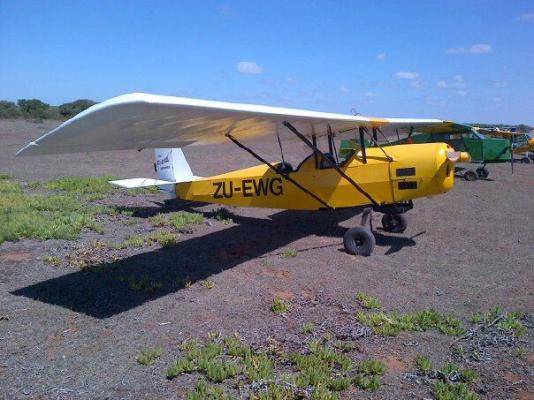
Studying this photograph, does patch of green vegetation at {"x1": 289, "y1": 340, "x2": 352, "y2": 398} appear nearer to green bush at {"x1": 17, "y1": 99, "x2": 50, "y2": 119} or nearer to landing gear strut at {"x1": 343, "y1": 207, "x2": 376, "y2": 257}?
landing gear strut at {"x1": 343, "y1": 207, "x2": 376, "y2": 257}

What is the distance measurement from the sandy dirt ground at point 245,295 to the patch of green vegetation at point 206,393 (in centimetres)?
12

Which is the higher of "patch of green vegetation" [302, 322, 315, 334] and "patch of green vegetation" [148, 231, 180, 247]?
"patch of green vegetation" [148, 231, 180, 247]

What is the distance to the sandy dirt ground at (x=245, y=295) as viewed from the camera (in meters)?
3.76

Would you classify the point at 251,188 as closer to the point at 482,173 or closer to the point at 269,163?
the point at 269,163

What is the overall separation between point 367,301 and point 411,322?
0.64 metres

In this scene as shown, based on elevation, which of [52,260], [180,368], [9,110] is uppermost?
[9,110]

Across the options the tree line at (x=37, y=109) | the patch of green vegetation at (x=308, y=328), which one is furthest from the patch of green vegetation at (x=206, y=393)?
the tree line at (x=37, y=109)

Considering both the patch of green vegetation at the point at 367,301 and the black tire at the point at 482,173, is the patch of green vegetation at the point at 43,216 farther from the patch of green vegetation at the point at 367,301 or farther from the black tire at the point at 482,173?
the black tire at the point at 482,173

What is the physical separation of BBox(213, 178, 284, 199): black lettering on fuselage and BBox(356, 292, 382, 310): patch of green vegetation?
12.3 ft

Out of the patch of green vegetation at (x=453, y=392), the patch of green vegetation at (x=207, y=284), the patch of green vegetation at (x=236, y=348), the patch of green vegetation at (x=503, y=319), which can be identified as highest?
the patch of green vegetation at (x=207, y=284)

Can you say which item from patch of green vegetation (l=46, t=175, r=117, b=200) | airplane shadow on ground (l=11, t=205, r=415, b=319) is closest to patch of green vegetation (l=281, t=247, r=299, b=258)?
airplane shadow on ground (l=11, t=205, r=415, b=319)

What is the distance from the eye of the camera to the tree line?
6165 cm

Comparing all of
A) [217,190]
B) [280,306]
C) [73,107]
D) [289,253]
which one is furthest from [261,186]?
[73,107]

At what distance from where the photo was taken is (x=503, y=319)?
4801mm
